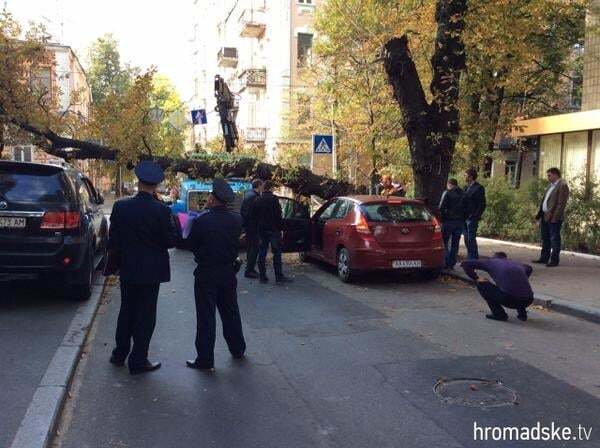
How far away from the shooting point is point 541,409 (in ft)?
15.5

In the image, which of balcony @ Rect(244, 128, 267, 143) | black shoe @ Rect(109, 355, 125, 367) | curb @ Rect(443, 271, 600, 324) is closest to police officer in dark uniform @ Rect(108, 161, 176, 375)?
black shoe @ Rect(109, 355, 125, 367)

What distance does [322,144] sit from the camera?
16.3 m

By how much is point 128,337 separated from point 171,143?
1305 centimetres

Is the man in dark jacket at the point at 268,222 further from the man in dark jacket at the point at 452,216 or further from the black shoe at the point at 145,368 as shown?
the black shoe at the point at 145,368

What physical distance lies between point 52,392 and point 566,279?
332 inches

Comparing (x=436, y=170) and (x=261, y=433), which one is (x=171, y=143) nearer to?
(x=436, y=170)

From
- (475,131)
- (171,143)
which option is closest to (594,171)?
(475,131)

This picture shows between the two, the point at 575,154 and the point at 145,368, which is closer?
the point at 145,368

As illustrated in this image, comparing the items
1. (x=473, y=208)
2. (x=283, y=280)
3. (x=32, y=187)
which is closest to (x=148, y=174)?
(x=32, y=187)

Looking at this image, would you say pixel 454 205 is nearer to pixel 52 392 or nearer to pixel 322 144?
pixel 322 144

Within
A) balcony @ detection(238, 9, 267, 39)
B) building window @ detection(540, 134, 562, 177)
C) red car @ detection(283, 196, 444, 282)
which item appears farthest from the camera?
balcony @ detection(238, 9, 267, 39)

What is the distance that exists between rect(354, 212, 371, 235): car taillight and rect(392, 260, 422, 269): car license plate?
2.19 feet

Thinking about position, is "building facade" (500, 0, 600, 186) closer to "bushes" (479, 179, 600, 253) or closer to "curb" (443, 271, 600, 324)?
"bushes" (479, 179, 600, 253)

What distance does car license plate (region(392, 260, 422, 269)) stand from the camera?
408 inches
